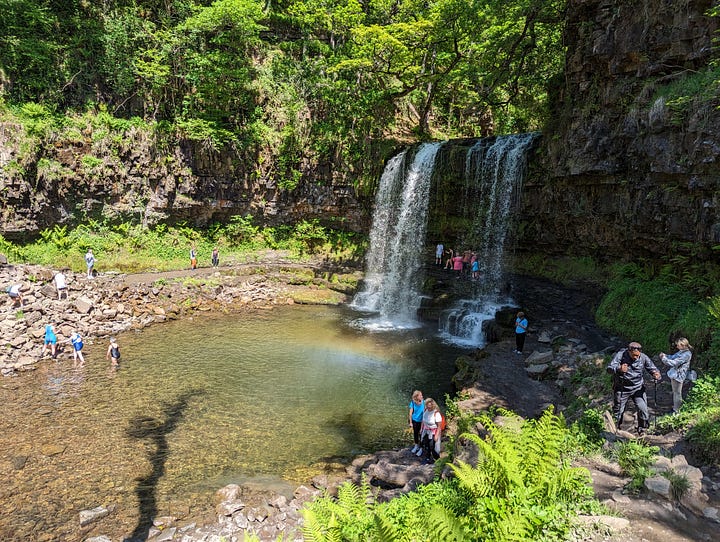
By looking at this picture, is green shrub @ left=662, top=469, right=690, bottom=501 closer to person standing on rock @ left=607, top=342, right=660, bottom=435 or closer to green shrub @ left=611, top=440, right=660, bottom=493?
green shrub @ left=611, top=440, right=660, bottom=493

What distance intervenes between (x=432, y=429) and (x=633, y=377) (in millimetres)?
3738

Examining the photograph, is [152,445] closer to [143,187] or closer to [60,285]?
[60,285]

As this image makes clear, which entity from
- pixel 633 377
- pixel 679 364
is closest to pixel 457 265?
pixel 679 364

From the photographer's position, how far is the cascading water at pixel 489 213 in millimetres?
18062

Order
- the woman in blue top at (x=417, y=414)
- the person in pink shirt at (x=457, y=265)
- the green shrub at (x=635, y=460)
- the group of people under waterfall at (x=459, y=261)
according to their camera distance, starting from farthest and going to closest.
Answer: the person in pink shirt at (x=457, y=265) < the group of people under waterfall at (x=459, y=261) < the woman in blue top at (x=417, y=414) < the green shrub at (x=635, y=460)

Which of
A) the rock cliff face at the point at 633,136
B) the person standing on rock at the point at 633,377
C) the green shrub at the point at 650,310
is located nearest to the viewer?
the person standing on rock at the point at 633,377

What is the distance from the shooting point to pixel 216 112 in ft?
81.3

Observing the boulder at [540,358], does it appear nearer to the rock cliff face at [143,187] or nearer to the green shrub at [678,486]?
the green shrub at [678,486]

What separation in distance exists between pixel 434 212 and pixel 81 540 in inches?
Answer: 752

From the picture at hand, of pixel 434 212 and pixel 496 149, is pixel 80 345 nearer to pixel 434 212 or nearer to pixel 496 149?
pixel 434 212

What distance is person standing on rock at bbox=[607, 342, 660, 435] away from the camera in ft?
22.5

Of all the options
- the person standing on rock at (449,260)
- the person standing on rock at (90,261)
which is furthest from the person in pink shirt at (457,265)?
the person standing on rock at (90,261)

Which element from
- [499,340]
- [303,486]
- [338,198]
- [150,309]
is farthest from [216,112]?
[303,486]

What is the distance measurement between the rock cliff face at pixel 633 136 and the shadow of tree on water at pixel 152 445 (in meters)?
14.8
